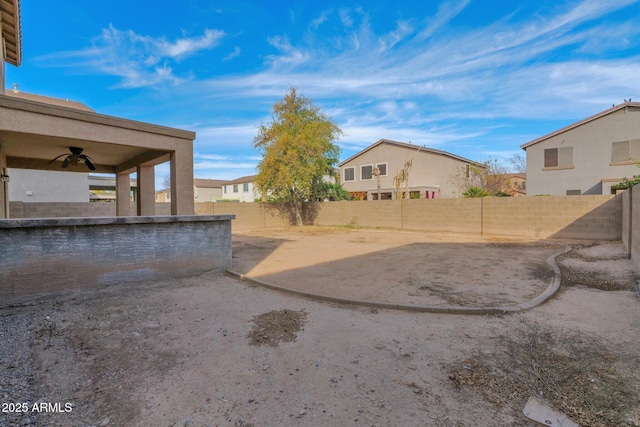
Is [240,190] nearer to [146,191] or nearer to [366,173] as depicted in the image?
[366,173]

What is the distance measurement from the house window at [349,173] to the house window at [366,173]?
34.6 inches

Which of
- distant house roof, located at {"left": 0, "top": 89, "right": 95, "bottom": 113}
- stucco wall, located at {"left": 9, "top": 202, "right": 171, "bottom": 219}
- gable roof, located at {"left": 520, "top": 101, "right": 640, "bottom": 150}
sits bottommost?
stucco wall, located at {"left": 9, "top": 202, "right": 171, "bottom": 219}

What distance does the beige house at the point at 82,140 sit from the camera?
16.7 ft

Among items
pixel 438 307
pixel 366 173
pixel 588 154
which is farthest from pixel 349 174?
pixel 438 307

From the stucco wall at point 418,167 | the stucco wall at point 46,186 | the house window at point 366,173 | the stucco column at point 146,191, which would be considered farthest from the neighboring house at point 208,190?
the stucco column at point 146,191

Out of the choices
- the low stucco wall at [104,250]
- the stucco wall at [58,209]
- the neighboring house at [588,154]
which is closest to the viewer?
the low stucco wall at [104,250]

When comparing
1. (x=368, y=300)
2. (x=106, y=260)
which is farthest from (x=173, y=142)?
(x=368, y=300)

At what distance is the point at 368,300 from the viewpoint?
180 inches

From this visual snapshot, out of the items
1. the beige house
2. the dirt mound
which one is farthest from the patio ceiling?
the dirt mound

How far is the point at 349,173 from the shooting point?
28.6 metres

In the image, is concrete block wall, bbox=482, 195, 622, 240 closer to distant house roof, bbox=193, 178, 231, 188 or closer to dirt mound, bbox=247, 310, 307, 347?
dirt mound, bbox=247, 310, 307, 347

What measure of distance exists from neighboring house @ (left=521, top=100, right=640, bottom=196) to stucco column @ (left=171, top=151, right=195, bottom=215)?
67.3 ft

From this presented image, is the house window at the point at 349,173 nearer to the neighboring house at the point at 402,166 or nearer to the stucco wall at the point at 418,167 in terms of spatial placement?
the neighboring house at the point at 402,166

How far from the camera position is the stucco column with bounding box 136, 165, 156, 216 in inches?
363
